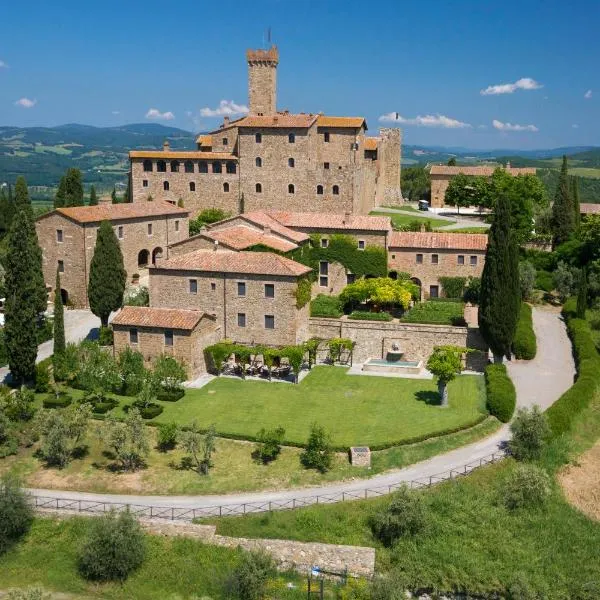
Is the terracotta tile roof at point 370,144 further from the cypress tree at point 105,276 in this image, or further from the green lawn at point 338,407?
the green lawn at point 338,407

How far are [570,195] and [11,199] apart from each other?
161 ft

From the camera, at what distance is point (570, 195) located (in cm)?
6166

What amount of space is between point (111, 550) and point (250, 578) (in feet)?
16.1

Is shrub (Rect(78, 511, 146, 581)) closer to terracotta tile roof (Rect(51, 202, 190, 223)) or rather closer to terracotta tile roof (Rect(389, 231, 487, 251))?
terracotta tile roof (Rect(51, 202, 190, 223))

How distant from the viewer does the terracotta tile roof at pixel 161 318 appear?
38625 mm

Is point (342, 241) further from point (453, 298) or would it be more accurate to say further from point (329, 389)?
point (329, 389)

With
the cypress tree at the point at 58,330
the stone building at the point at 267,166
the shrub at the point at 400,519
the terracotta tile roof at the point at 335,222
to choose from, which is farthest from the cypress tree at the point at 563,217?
the cypress tree at the point at 58,330

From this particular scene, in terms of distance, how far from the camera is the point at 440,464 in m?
29.8

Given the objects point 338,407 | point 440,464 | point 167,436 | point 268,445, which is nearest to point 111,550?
point 167,436

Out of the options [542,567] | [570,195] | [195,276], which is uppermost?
[570,195]

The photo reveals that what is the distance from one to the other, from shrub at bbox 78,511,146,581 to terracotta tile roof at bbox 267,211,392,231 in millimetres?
29341

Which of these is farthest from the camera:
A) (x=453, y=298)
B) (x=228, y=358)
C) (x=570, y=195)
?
(x=570, y=195)

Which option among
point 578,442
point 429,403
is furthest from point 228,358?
point 578,442

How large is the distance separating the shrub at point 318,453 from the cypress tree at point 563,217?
37514 mm
